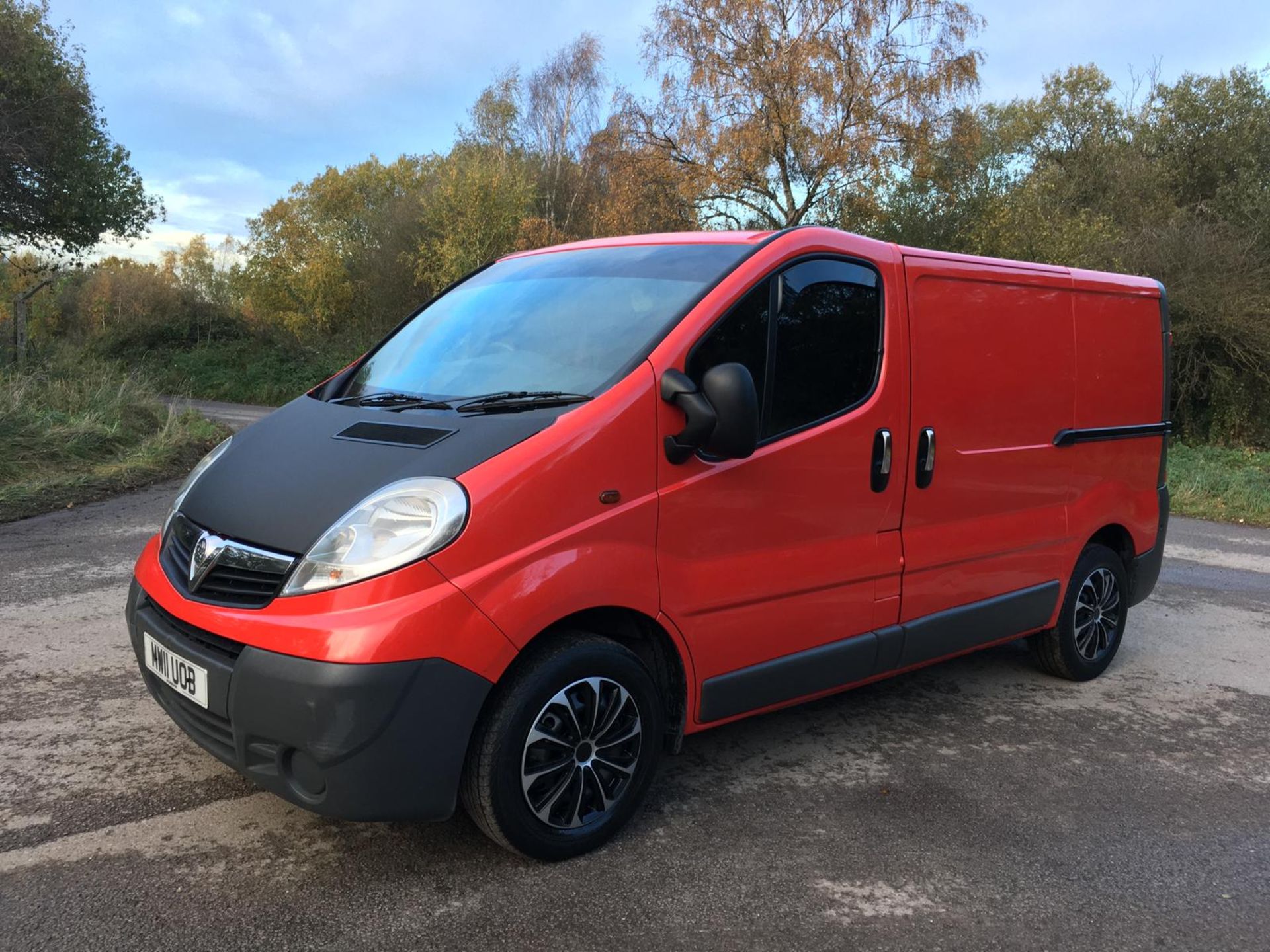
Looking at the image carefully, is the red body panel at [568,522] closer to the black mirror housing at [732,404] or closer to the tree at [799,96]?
the black mirror housing at [732,404]

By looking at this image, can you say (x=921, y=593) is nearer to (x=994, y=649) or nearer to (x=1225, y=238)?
(x=994, y=649)

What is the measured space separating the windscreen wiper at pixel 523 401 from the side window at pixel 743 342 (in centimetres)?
41

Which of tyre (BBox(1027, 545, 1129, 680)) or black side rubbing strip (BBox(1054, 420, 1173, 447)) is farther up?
black side rubbing strip (BBox(1054, 420, 1173, 447))

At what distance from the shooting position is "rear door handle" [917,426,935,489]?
364 centimetres

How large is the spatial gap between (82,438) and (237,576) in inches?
355

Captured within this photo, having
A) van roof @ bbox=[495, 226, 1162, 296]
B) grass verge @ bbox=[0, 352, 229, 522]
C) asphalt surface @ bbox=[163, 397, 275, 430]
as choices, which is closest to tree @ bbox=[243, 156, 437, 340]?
asphalt surface @ bbox=[163, 397, 275, 430]

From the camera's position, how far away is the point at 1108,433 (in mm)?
4582

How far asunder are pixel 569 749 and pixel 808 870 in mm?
827

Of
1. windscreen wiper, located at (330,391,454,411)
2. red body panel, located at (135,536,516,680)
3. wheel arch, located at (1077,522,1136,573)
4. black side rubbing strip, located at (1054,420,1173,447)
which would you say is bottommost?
wheel arch, located at (1077,522,1136,573)

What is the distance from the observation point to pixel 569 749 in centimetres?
275

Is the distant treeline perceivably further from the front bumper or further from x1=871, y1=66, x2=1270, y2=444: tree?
the front bumper

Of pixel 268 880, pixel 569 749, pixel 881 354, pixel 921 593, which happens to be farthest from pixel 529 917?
pixel 881 354

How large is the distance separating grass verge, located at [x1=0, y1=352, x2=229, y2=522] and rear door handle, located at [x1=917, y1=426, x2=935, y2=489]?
7449 mm

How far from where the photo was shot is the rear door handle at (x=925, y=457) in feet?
11.9
